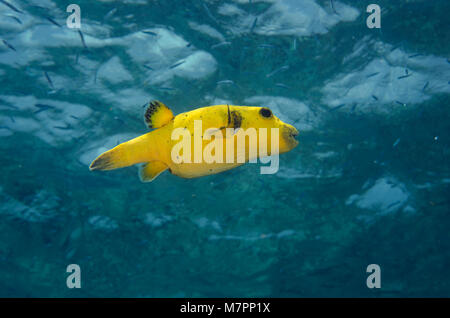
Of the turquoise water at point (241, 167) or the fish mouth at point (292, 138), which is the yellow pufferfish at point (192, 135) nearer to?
the fish mouth at point (292, 138)

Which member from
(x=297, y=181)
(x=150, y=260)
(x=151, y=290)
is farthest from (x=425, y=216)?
(x=151, y=290)

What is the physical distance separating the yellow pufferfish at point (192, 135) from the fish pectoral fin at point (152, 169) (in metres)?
0.03

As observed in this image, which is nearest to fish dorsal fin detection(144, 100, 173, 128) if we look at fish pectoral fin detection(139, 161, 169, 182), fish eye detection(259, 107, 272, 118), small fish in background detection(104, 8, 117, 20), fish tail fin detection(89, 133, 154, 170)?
fish tail fin detection(89, 133, 154, 170)

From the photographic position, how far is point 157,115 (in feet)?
6.30

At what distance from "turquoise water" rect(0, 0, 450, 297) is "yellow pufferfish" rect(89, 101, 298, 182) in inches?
135

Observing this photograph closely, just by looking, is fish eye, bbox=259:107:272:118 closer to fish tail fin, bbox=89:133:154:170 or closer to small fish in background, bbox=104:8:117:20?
fish tail fin, bbox=89:133:154:170

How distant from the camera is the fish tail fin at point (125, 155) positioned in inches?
66.5

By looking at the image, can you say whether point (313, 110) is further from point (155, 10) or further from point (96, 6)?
point (96, 6)

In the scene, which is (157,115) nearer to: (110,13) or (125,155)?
(125,155)

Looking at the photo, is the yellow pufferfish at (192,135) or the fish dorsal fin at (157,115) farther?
the fish dorsal fin at (157,115)

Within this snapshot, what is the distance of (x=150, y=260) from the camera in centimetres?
1636

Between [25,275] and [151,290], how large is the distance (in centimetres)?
796

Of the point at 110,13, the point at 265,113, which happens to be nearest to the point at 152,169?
the point at 265,113

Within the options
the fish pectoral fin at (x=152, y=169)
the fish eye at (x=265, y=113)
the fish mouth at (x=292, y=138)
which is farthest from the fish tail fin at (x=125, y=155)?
the fish mouth at (x=292, y=138)
